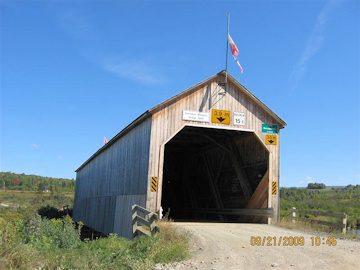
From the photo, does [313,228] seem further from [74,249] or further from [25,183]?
[25,183]

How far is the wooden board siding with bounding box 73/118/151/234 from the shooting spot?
1416 cm

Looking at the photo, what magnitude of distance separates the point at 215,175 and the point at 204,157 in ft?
5.04

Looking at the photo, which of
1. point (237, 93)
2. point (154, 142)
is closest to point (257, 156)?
point (237, 93)

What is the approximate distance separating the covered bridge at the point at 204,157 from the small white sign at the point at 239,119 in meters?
0.04

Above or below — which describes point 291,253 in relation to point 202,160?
below

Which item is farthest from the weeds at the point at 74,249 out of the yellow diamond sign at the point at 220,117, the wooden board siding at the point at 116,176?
the yellow diamond sign at the point at 220,117

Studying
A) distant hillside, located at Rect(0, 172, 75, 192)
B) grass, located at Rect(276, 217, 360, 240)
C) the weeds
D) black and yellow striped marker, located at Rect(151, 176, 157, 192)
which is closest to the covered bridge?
black and yellow striped marker, located at Rect(151, 176, 157, 192)

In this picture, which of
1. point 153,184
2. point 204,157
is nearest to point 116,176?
point 204,157

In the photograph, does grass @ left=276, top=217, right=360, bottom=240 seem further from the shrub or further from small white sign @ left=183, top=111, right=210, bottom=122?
the shrub

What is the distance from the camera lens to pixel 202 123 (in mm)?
14242

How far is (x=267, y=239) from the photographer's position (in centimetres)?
1016

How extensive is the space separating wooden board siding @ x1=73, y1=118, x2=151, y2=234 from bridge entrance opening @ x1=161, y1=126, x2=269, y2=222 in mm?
2789

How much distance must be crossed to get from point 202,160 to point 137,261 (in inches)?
586

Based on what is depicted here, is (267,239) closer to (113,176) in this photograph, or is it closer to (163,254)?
(163,254)
